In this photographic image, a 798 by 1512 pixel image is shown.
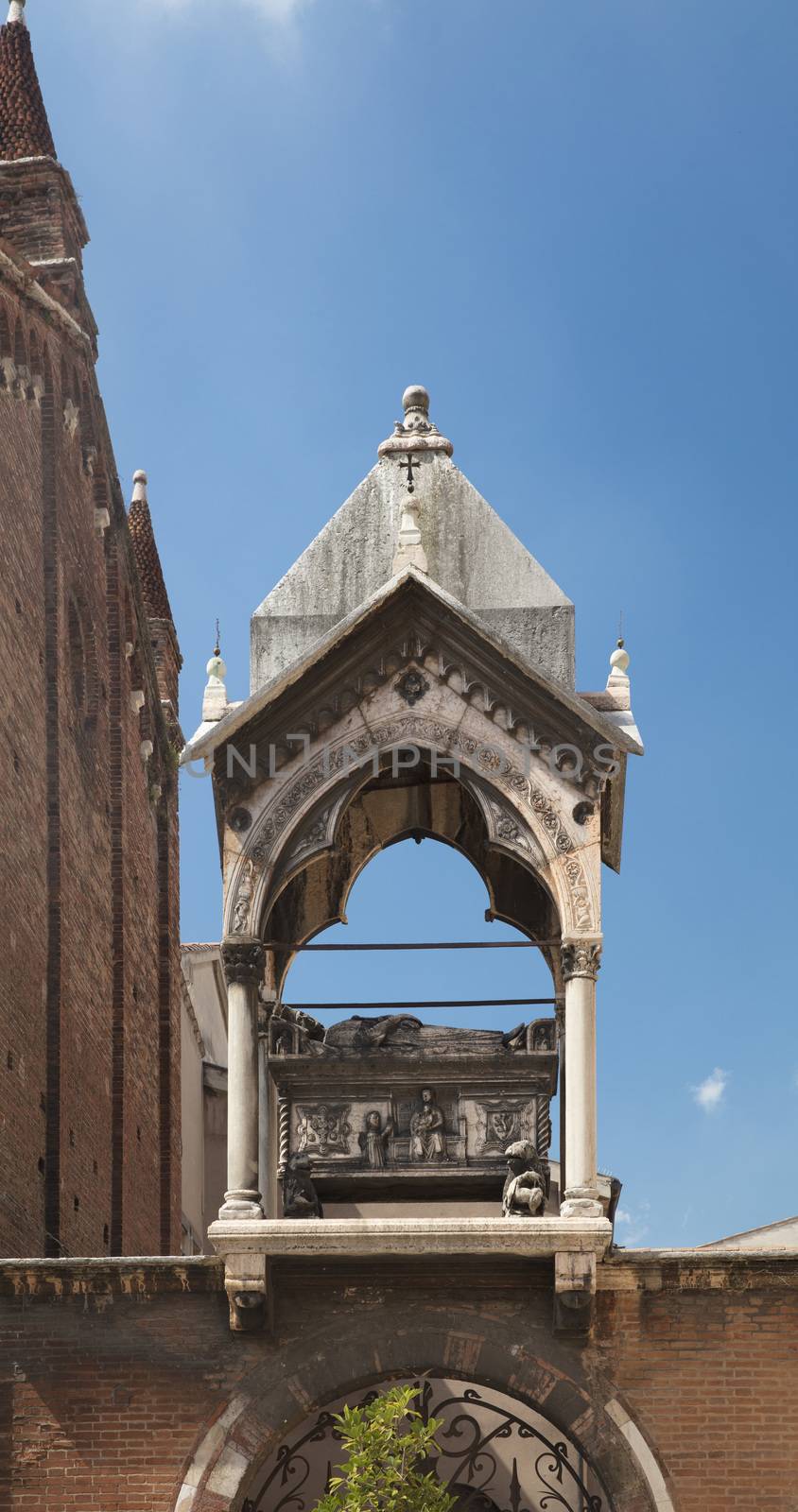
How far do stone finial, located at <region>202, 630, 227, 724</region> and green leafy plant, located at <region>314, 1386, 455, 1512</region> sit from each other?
4.67 m

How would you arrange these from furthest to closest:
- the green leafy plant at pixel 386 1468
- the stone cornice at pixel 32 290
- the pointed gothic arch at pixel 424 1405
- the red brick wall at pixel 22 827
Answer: the stone cornice at pixel 32 290 < the red brick wall at pixel 22 827 < the pointed gothic arch at pixel 424 1405 < the green leafy plant at pixel 386 1468

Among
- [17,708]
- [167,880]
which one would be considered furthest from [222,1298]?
[167,880]

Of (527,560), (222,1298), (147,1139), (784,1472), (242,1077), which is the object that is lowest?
(784,1472)

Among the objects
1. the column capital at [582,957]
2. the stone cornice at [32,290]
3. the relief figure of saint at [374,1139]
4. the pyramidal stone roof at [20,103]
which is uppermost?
the pyramidal stone roof at [20,103]

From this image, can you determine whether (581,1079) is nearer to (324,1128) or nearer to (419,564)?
(324,1128)

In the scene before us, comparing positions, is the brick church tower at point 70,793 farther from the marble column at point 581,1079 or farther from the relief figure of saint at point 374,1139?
the marble column at point 581,1079

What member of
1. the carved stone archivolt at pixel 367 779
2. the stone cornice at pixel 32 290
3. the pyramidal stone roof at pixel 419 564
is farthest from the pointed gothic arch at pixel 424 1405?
the stone cornice at pixel 32 290

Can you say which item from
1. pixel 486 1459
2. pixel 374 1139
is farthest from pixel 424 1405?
pixel 486 1459

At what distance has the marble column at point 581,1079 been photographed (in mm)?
14664

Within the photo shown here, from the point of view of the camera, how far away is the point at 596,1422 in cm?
1443

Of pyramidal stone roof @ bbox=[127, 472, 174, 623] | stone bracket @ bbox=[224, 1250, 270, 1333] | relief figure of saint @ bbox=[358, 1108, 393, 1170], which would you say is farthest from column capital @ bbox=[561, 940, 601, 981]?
pyramidal stone roof @ bbox=[127, 472, 174, 623]

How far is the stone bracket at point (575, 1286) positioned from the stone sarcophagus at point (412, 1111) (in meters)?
0.98

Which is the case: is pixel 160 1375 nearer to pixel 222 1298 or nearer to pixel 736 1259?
pixel 222 1298

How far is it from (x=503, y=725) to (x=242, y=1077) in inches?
112
